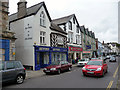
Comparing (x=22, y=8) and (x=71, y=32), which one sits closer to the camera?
(x=22, y=8)

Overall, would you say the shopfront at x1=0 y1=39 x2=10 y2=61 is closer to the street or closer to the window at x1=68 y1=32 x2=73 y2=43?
the street

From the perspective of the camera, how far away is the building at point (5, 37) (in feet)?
39.3

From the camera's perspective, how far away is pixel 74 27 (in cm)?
2780

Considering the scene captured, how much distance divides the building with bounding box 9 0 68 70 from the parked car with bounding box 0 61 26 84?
712 cm

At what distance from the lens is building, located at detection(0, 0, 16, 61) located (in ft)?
39.3

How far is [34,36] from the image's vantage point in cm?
1570

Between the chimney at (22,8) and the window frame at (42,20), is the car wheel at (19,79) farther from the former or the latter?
the chimney at (22,8)

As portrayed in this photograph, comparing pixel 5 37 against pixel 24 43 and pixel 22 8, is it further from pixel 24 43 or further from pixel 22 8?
pixel 22 8

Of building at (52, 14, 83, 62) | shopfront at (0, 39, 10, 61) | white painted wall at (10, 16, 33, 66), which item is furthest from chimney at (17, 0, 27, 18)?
building at (52, 14, 83, 62)

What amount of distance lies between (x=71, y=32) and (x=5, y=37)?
16859mm

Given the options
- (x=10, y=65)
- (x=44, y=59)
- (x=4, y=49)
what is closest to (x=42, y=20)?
(x=44, y=59)

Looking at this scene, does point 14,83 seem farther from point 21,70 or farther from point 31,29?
point 31,29

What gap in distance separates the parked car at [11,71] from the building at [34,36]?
23.4ft


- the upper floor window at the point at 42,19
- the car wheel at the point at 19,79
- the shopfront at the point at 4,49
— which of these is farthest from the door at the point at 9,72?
the upper floor window at the point at 42,19
